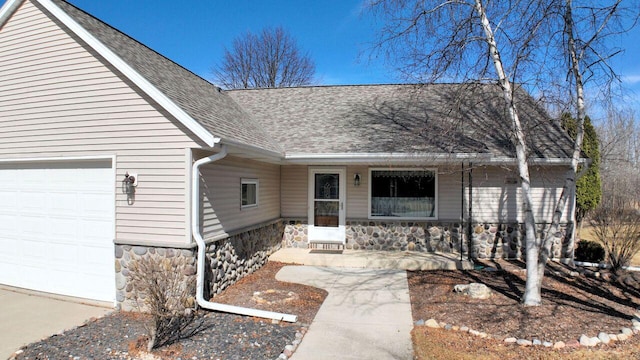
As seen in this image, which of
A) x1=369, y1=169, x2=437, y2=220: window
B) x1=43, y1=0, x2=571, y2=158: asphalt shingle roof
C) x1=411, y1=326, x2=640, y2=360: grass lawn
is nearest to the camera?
x1=411, y1=326, x2=640, y2=360: grass lawn

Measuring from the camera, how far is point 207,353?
178 inches

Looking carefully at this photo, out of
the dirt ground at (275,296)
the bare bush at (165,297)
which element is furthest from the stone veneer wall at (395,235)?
the bare bush at (165,297)

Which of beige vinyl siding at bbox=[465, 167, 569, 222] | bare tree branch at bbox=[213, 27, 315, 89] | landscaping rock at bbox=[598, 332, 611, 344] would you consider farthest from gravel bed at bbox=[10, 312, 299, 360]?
bare tree branch at bbox=[213, 27, 315, 89]

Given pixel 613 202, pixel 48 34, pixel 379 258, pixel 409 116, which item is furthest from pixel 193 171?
pixel 613 202

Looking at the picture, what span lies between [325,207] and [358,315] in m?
4.59

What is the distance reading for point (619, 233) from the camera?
812 cm

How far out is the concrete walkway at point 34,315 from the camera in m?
4.97

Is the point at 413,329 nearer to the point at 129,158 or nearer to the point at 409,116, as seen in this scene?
the point at 129,158

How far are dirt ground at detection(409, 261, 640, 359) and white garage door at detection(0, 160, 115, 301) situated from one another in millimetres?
5153

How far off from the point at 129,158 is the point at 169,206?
1.02m

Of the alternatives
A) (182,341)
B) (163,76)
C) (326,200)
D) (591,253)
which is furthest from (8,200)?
(591,253)

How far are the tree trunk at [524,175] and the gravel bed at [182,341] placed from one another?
11.8 feet

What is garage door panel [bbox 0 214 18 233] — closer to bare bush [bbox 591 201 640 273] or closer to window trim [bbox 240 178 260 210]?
window trim [bbox 240 178 260 210]

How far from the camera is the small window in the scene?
7.94 metres
